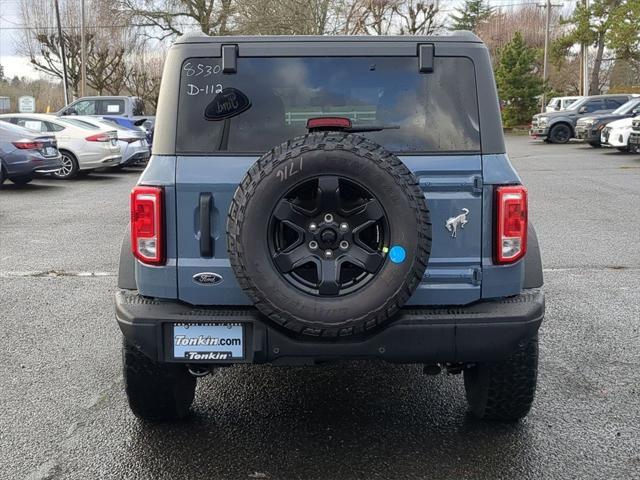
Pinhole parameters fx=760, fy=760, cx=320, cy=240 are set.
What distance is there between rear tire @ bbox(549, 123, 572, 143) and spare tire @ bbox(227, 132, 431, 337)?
28.0m

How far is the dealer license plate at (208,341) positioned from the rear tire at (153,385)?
0.32 m

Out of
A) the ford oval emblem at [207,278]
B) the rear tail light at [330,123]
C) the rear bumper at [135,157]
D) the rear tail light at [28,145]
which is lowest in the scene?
the rear bumper at [135,157]

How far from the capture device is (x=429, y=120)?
3400mm

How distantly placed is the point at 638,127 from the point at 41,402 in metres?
18.5

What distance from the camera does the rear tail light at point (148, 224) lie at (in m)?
3.30

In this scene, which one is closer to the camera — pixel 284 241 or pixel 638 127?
pixel 284 241

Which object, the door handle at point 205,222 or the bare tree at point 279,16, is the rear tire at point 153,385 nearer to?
the door handle at point 205,222

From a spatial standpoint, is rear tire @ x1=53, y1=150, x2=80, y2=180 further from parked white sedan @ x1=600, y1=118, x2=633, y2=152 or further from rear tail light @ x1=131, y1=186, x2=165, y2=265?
parked white sedan @ x1=600, y1=118, x2=633, y2=152

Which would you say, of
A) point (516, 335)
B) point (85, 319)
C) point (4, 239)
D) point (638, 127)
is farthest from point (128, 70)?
point (516, 335)

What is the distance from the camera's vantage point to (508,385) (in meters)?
3.61

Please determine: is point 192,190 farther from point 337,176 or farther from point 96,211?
point 96,211

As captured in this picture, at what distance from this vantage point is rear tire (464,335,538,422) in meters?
3.57

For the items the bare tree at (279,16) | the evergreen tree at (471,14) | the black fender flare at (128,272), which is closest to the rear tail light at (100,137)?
the black fender flare at (128,272)

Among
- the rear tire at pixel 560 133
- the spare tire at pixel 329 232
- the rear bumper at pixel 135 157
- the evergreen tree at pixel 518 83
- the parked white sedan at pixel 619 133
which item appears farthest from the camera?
the evergreen tree at pixel 518 83
